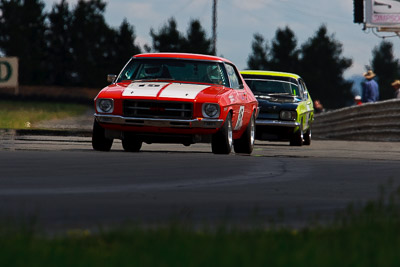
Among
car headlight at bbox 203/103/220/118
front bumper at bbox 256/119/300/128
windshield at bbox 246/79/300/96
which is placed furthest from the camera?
windshield at bbox 246/79/300/96

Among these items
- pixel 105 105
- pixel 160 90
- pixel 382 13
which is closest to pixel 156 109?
pixel 160 90

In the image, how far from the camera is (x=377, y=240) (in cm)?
527

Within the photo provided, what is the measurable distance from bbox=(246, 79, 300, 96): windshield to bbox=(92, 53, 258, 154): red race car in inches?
234

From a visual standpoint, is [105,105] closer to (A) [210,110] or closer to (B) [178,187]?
(A) [210,110]

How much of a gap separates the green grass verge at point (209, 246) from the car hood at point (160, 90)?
7.21 m

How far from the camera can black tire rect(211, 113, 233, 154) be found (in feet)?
43.2

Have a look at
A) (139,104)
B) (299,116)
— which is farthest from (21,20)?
(139,104)

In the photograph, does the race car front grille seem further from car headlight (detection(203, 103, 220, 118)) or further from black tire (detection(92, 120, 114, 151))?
black tire (detection(92, 120, 114, 151))

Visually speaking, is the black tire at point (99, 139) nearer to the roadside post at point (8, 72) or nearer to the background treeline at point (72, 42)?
the roadside post at point (8, 72)

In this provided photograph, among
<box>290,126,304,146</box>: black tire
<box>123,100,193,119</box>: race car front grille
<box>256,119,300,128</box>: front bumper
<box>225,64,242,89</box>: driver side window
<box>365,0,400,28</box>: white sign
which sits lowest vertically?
<box>290,126,304,146</box>: black tire

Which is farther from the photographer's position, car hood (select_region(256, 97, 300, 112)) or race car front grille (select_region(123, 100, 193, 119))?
car hood (select_region(256, 97, 300, 112))

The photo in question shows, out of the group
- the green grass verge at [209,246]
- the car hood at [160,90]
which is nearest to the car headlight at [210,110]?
the car hood at [160,90]

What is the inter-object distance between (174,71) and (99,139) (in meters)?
1.39

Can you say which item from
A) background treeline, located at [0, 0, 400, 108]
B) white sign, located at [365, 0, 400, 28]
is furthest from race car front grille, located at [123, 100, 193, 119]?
background treeline, located at [0, 0, 400, 108]
